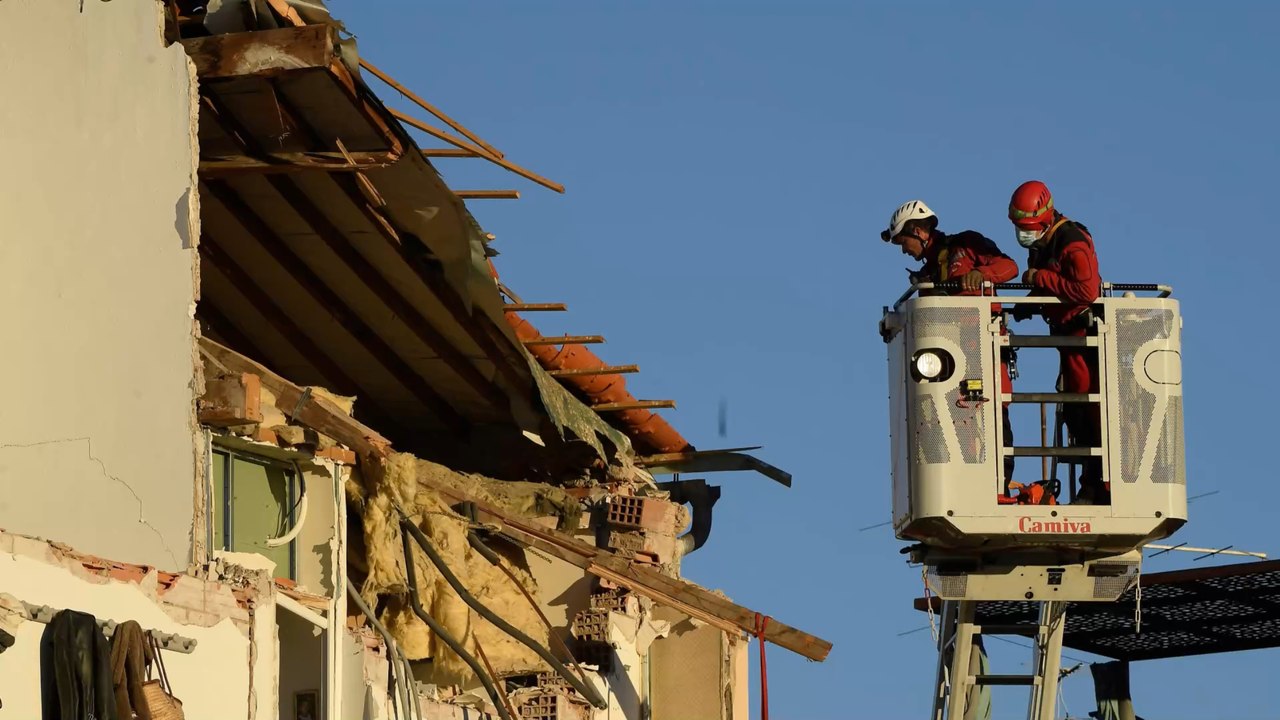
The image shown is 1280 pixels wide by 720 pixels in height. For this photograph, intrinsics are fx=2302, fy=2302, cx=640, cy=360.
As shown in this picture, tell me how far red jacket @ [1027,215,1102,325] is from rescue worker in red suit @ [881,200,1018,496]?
34cm

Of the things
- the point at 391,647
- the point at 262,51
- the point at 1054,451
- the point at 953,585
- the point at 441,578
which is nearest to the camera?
the point at 262,51

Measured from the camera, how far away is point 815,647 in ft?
63.3

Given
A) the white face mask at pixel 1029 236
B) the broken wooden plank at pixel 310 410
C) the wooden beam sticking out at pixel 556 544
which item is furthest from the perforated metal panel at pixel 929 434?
the broken wooden plank at pixel 310 410

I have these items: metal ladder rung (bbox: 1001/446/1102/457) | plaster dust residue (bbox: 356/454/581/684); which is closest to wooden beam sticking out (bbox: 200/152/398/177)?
plaster dust residue (bbox: 356/454/581/684)

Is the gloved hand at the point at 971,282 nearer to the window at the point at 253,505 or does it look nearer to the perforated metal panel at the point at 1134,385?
the perforated metal panel at the point at 1134,385

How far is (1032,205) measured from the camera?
55.4 ft

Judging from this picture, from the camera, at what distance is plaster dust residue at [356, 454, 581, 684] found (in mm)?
19172

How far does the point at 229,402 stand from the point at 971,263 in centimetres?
552

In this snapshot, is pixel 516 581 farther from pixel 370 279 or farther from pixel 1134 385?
pixel 1134 385

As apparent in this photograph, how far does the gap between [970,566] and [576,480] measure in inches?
293

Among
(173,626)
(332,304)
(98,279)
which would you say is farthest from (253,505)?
(332,304)

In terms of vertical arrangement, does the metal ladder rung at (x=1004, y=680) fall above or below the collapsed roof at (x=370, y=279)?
below

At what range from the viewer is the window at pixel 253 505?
669 inches

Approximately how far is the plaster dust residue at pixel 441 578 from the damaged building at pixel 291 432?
0.11 ft
